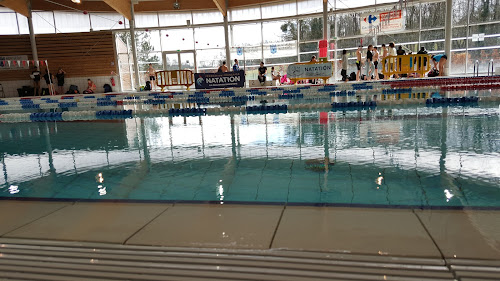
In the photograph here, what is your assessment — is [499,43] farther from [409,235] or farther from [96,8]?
[96,8]

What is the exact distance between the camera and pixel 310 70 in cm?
1395

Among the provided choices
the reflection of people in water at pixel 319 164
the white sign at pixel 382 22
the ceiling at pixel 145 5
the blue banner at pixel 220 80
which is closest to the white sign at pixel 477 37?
the white sign at pixel 382 22

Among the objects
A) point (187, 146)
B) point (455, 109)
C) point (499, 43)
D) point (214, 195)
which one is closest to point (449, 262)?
point (214, 195)

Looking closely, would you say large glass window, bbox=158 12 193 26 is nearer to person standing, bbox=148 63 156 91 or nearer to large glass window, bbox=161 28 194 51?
large glass window, bbox=161 28 194 51

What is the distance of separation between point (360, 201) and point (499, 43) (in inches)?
722

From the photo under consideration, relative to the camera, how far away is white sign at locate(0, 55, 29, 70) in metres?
18.0

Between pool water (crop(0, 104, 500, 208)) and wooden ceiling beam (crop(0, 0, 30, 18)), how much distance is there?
51.8ft

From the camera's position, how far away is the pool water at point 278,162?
101 inches

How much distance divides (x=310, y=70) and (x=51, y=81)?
1431cm

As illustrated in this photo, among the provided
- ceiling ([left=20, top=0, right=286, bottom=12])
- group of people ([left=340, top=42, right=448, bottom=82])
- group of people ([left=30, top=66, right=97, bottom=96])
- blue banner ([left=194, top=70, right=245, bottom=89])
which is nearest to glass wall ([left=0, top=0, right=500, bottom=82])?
ceiling ([left=20, top=0, right=286, bottom=12])

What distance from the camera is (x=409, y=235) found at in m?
1.68

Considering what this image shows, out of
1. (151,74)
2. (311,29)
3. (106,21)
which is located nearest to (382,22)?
(311,29)

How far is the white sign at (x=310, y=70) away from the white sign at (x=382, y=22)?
520 centimetres

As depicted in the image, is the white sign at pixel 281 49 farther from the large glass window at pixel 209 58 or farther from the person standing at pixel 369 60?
the person standing at pixel 369 60
